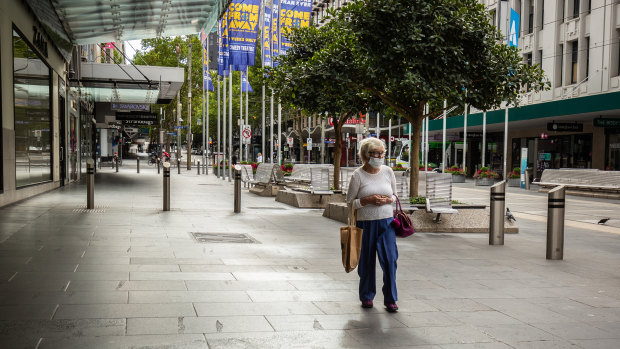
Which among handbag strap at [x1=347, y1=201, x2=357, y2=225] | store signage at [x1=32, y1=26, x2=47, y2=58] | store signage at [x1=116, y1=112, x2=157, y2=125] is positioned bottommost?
handbag strap at [x1=347, y1=201, x2=357, y2=225]

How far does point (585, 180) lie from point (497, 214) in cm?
1679

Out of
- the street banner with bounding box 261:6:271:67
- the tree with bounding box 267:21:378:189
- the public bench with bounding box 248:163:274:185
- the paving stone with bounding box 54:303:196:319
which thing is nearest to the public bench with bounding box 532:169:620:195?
the tree with bounding box 267:21:378:189

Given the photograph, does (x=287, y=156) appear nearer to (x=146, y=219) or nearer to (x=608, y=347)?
(x=146, y=219)

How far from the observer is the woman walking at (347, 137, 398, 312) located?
5.69m

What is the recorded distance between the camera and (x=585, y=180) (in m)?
24.9

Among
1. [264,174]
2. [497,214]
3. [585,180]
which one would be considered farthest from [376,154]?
[585,180]

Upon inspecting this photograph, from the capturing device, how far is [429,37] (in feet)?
38.9

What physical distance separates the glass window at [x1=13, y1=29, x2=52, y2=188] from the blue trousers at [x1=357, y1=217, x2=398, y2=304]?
464 inches

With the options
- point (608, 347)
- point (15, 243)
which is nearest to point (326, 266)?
point (608, 347)

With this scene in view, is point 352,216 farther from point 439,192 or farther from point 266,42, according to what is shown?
point 266,42

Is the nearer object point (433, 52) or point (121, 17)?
point (433, 52)

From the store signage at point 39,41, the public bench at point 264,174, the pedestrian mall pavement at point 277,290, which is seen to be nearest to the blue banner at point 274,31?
the public bench at point 264,174

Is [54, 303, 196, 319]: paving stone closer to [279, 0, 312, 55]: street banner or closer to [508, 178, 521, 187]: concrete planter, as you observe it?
[279, 0, 312, 55]: street banner

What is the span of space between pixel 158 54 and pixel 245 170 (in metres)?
45.0
